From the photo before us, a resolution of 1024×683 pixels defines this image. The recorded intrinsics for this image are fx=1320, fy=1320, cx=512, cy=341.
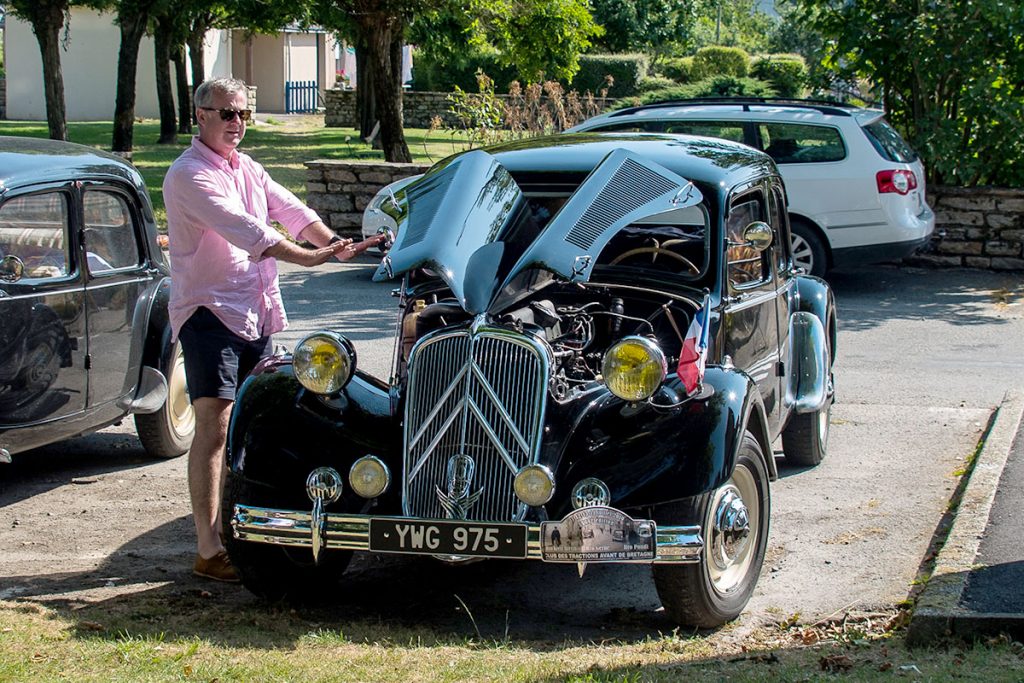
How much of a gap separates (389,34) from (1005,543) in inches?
600

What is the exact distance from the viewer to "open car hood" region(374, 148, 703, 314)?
5.29 m

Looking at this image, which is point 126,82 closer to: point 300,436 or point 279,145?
point 279,145

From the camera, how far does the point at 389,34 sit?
63.6 feet

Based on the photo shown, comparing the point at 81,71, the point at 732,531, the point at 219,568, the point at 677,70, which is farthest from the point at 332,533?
the point at 677,70

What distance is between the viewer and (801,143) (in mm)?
Answer: 13234

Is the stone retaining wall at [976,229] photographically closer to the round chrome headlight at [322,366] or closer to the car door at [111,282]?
the car door at [111,282]

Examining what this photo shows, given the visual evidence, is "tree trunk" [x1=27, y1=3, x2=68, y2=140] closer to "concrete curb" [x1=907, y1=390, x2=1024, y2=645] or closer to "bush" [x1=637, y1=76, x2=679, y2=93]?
"concrete curb" [x1=907, y1=390, x2=1024, y2=645]

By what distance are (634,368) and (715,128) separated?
8.87 metres

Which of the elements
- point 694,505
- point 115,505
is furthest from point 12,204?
point 694,505

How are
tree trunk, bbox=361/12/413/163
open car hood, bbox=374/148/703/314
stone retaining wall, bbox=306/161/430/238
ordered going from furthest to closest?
tree trunk, bbox=361/12/413/163, stone retaining wall, bbox=306/161/430/238, open car hood, bbox=374/148/703/314

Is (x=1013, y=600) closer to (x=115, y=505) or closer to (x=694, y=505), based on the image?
(x=694, y=505)

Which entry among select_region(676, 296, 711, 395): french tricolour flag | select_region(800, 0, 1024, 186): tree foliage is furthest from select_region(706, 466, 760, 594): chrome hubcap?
select_region(800, 0, 1024, 186): tree foliage

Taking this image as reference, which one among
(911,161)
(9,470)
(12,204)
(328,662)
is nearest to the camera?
(328,662)

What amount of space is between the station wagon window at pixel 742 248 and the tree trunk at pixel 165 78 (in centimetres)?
2349
